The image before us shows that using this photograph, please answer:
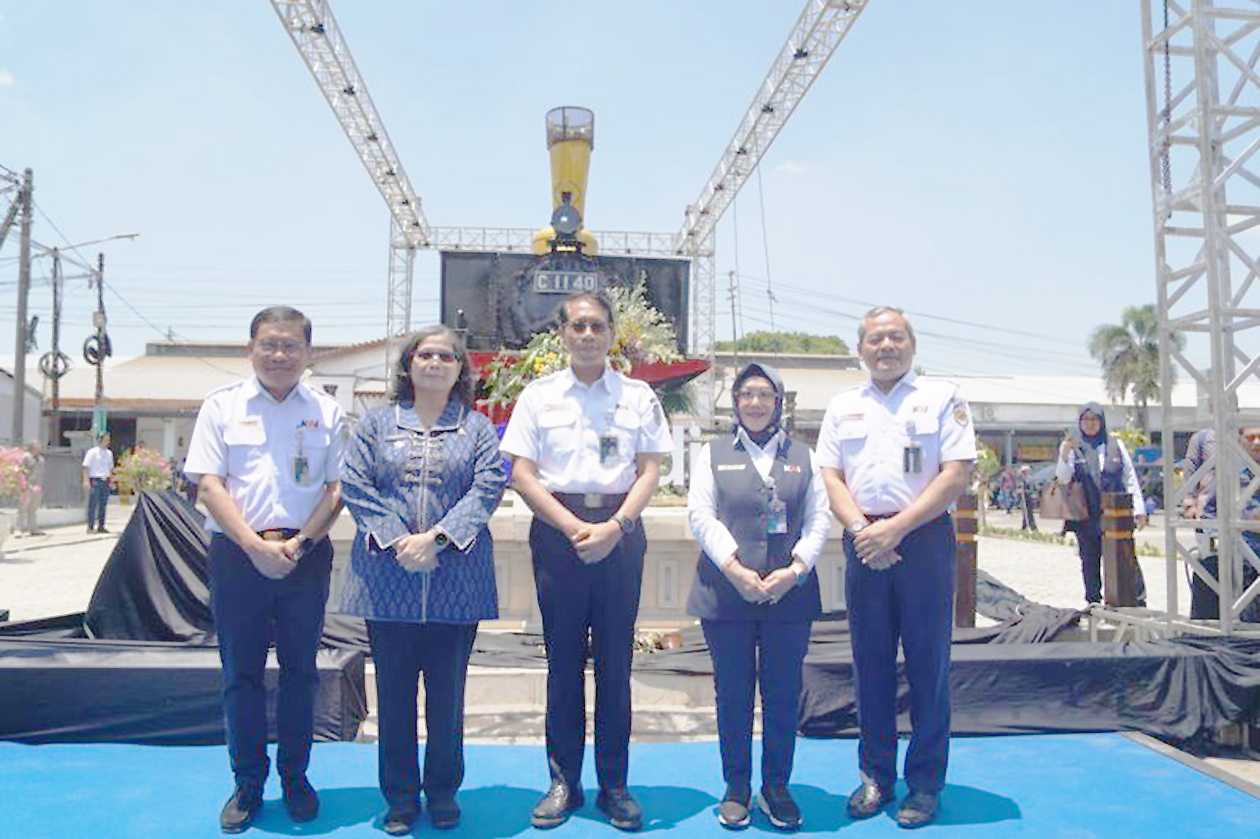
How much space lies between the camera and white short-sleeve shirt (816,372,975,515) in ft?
10.5

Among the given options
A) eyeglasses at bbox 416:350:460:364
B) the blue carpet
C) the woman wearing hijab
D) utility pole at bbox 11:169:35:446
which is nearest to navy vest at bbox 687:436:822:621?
the woman wearing hijab

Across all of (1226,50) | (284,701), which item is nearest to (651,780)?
(284,701)

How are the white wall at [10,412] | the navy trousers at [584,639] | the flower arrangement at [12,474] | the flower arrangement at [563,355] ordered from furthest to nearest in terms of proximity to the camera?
the white wall at [10,412] → the flower arrangement at [12,474] → the flower arrangement at [563,355] → the navy trousers at [584,639]

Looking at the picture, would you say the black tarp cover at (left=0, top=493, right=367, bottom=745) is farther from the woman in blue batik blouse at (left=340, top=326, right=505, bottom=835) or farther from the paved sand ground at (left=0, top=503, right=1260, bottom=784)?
the paved sand ground at (left=0, top=503, right=1260, bottom=784)

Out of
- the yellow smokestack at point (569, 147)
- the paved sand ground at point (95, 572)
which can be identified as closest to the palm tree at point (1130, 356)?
the paved sand ground at point (95, 572)

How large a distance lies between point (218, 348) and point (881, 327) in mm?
38866

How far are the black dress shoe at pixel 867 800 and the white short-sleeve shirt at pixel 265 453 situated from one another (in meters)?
2.02

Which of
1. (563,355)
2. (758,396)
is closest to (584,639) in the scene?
(758,396)

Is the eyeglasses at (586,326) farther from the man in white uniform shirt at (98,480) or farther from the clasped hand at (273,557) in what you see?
the man in white uniform shirt at (98,480)

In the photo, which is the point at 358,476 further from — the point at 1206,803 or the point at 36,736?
the point at 1206,803

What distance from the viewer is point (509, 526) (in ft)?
17.1

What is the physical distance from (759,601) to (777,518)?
289 mm

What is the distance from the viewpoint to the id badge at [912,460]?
10.5 feet

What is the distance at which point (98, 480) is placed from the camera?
16047mm
